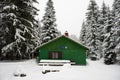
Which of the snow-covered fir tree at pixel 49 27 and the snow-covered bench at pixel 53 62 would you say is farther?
the snow-covered fir tree at pixel 49 27

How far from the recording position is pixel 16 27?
28172mm

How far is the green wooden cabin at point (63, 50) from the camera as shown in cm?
3180

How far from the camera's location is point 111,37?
112 feet

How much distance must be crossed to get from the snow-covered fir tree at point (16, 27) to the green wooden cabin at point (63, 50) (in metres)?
3.22

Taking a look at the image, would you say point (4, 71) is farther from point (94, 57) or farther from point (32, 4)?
point (94, 57)

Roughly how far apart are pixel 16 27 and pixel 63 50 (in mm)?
8719

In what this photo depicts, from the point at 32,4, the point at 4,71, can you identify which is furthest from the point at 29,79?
the point at 32,4

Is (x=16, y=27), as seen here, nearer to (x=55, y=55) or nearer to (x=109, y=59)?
(x=55, y=55)

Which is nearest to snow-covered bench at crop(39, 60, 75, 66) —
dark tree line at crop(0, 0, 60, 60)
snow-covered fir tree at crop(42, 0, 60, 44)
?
dark tree line at crop(0, 0, 60, 60)

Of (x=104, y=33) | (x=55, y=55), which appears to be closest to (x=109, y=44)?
(x=104, y=33)

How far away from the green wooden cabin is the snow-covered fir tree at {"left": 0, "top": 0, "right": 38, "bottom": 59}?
10.6 feet

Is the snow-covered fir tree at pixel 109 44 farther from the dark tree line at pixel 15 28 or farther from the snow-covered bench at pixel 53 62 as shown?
the dark tree line at pixel 15 28

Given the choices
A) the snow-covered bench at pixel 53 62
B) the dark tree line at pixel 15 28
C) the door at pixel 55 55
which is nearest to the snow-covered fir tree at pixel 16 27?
the dark tree line at pixel 15 28

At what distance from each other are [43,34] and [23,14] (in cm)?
1175
